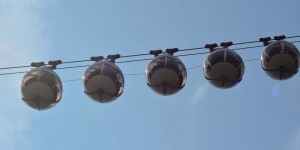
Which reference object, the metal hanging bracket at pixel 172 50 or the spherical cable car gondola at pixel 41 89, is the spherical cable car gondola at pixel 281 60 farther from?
the spherical cable car gondola at pixel 41 89

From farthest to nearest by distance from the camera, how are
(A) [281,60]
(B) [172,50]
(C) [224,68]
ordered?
(B) [172,50] → (A) [281,60] → (C) [224,68]

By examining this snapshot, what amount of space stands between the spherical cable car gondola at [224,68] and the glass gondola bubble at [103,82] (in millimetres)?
2045

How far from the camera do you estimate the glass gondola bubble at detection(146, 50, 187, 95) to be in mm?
10805

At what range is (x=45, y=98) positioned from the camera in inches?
429

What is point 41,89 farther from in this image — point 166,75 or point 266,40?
point 266,40

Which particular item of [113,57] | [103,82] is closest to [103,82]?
[103,82]

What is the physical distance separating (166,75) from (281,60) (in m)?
2.66

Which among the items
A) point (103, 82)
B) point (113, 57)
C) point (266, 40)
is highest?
point (266, 40)

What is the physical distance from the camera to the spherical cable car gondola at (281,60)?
1091 centimetres

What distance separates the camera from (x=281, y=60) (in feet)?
35.8

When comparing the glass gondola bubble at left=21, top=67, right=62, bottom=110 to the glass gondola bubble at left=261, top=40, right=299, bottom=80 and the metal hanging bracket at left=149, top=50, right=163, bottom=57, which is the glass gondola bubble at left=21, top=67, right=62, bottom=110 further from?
the glass gondola bubble at left=261, top=40, right=299, bottom=80

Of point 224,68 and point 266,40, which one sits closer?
point 224,68

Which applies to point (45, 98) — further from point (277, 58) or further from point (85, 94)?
point (277, 58)

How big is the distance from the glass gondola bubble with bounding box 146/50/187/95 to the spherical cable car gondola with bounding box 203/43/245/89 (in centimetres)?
60
